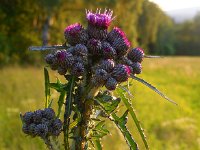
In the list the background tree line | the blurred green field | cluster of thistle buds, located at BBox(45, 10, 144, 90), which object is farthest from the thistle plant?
the background tree line

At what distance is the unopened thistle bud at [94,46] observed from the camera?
145 cm

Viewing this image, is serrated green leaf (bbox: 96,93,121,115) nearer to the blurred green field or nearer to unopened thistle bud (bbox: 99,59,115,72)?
unopened thistle bud (bbox: 99,59,115,72)

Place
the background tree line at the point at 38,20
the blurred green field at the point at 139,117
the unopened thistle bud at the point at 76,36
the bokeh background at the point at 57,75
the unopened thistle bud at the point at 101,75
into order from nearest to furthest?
the unopened thistle bud at the point at 101,75
the unopened thistle bud at the point at 76,36
the blurred green field at the point at 139,117
the bokeh background at the point at 57,75
the background tree line at the point at 38,20

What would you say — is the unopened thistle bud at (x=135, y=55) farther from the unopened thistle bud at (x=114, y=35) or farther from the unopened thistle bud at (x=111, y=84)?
the unopened thistle bud at (x=111, y=84)

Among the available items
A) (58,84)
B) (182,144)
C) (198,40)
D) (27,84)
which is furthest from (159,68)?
(198,40)

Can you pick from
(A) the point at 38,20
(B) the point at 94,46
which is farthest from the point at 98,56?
(A) the point at 38,20

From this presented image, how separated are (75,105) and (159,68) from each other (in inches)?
1122

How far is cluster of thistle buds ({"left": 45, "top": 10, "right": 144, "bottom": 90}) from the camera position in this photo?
4.74ft

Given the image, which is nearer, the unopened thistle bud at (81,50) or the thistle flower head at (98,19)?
the unopened thistle bud at (81,50)

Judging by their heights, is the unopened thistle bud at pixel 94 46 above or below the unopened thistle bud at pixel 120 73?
above

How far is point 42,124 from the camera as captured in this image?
4.93ft

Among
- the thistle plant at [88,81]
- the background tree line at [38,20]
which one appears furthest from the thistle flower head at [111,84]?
the background tree line at [38,20]

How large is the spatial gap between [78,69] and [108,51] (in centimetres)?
11

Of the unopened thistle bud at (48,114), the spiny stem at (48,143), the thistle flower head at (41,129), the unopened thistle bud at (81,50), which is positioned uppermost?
the unopened thistle bud at (81,50)
